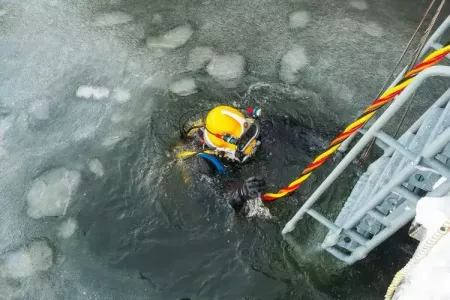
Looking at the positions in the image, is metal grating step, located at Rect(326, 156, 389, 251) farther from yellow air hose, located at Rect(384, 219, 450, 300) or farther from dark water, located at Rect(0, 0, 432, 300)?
yellow air hose, located at Rect(384, 219, 450, 300)

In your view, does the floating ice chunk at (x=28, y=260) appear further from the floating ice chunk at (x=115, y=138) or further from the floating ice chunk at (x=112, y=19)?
the floating ice chunk at (x=112, y=19)

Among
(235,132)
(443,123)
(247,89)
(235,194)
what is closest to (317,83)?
(247,89)

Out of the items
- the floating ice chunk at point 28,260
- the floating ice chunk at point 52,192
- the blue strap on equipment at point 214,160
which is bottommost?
the floating ice chunk at point 28,260

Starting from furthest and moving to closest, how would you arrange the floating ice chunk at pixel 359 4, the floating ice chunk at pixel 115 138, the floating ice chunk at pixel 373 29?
the floating ice chunk at pixel 359 4
the floating ice chunk at pixel 373 29
the floating ice chunk at pixel 115 138

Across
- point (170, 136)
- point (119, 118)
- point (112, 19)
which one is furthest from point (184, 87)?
point (112, 19)

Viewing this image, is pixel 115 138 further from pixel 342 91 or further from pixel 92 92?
pixel 342 91

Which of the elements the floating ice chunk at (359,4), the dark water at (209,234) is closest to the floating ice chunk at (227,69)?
the dark water at (209,234)

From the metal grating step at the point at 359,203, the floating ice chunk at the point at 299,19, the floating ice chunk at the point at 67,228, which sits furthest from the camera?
the floating ice chunk at the point at 299,19
